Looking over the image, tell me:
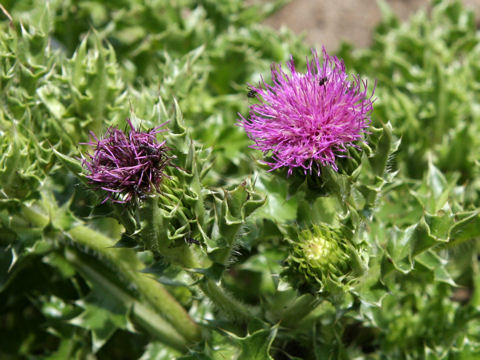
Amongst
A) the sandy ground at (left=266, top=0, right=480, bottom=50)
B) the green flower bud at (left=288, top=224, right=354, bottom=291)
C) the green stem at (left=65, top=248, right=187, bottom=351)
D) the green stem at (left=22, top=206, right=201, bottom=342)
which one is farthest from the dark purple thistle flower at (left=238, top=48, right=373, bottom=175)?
the sandy ground at (left=266, top=0, right=480, bottom=50)

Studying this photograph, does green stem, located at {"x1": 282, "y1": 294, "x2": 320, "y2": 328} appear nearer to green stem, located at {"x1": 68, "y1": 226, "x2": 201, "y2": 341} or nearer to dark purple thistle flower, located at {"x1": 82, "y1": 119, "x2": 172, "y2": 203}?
green stem, located at {"x1": 68, "y1": 226, "x2": 201, "y2": 341}

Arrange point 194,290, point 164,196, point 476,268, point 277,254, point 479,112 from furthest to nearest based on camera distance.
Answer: point 479,112 → point 476,268 → point 277,254 → point 194,290 → point 164,196

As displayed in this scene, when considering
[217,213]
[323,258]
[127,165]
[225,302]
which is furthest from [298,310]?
[127,165]

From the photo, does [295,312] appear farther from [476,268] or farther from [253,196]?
[476,268]

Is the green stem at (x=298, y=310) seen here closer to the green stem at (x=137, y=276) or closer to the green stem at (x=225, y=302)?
the green stem at (x=225, y=302)

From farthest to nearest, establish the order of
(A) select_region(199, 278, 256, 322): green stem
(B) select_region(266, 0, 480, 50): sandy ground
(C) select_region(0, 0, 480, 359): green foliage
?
(B) select_region(266, 0, 480, 50): sandy ground
(A) select_region(199, 278, 256, 322): green stem
(C) select_region(0, 0, 480, 359): green foliage

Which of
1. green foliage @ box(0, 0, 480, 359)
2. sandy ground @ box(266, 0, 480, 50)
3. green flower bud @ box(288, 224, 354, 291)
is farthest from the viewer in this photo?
sandy ground @ box(266, 0, 480, 50)

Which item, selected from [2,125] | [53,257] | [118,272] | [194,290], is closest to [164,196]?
[194,290]
